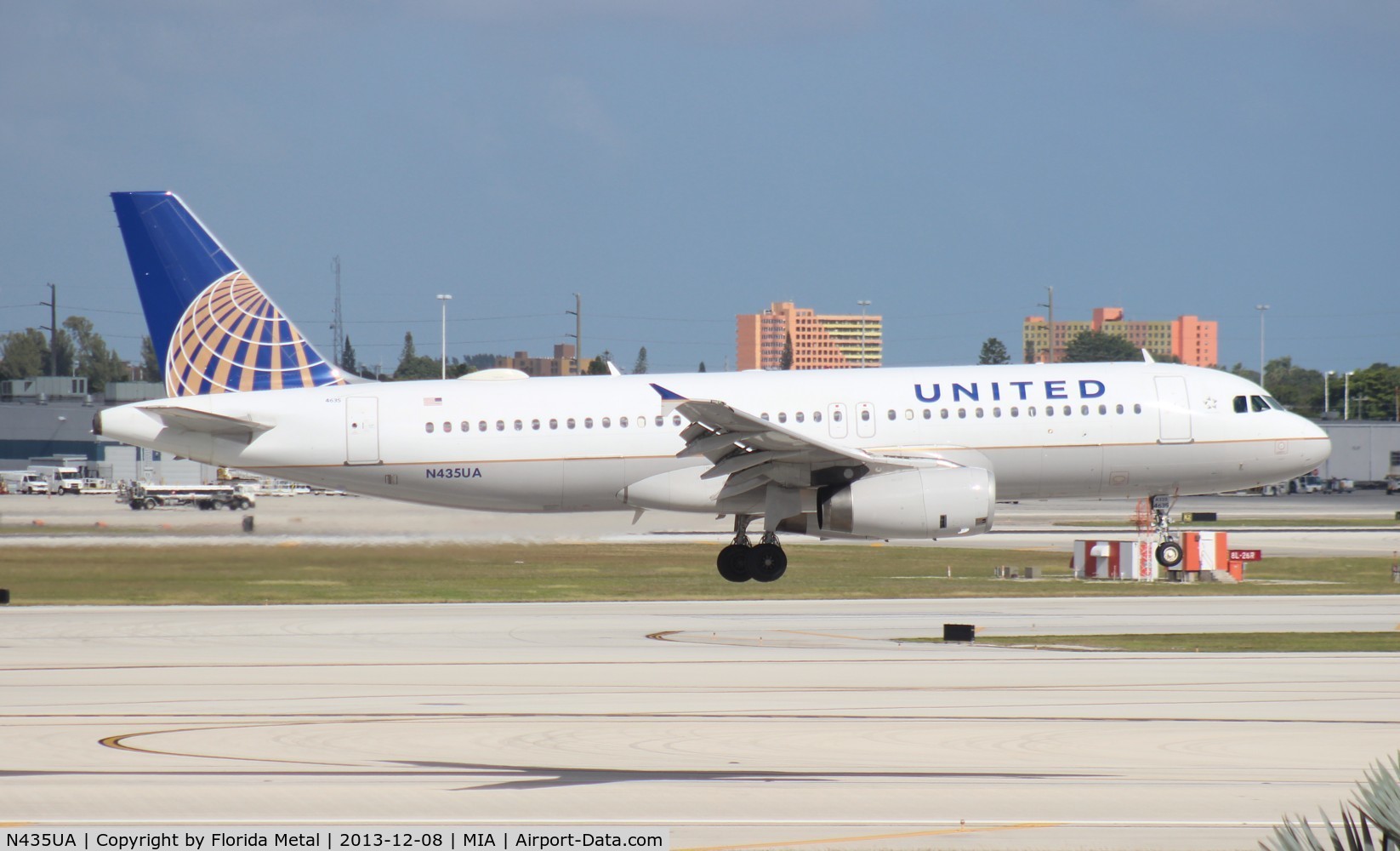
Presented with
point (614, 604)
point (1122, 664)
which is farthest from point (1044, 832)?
point (614, 604)

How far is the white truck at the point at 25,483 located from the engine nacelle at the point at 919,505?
79242 millimetres

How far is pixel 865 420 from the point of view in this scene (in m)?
27.9

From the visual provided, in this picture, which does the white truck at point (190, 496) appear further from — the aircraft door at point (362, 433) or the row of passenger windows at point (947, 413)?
the row of passenger windows at point (947, 413)

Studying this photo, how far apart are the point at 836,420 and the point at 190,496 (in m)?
57.5

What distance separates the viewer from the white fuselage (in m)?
27.8

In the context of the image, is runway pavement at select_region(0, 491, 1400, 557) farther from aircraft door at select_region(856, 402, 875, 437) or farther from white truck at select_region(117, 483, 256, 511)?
white truck at select_region(117, 483, 256, 511)

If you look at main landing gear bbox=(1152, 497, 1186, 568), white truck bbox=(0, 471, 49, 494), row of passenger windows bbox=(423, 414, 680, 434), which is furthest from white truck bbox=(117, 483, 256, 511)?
main landing gear bbox=(1152, 497, 1186, 568)

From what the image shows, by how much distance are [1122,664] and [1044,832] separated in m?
10.5

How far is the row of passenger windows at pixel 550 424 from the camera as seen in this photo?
2780 cm

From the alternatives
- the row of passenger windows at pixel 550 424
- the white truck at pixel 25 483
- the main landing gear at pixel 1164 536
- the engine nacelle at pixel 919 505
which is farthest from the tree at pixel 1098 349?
the engine nacelle at pixel 919 505

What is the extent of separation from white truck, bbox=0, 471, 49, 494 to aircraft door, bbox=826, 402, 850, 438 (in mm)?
77368

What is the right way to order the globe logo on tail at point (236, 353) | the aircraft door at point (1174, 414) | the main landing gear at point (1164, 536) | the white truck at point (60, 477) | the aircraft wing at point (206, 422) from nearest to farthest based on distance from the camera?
1. the aircraft wing at point (206, 422)
2. the aircraft door at point (1174, 414)
3. the globe logo on tail at point (236, 353)
4. the main landing gear at point (1164, 536)
5. the white truck at point (60, 477)

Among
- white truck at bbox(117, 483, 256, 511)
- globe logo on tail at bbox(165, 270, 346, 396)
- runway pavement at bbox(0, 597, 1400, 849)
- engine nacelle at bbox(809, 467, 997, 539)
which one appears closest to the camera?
runway pavement at bbox(0, 597, 1400, 849)

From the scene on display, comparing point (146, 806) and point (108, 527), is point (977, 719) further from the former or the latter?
point (108, 527)
